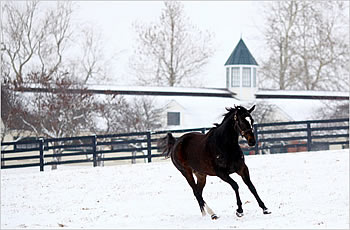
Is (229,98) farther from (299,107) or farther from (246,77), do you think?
(299,107)

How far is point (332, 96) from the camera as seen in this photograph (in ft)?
148

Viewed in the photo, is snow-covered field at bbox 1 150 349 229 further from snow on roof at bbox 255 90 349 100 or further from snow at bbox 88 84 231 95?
snow on roof at bbox 255 90 349 100

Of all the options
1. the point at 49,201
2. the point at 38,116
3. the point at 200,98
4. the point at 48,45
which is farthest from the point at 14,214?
the point at 48,45

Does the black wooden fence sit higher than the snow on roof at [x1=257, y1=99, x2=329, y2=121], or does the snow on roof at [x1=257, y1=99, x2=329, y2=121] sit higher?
the snow on roof at [x1=257, y1=99, x2=329, y2=121]

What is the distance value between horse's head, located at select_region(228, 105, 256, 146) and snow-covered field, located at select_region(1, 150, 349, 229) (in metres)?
1.80

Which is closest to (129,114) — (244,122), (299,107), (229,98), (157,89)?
(157,89)

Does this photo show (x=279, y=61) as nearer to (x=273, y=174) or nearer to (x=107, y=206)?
(x=273, y=174)

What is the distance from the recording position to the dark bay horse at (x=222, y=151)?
886 cm

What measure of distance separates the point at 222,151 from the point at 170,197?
246 inches

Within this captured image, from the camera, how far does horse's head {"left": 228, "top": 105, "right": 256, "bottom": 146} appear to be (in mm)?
8562

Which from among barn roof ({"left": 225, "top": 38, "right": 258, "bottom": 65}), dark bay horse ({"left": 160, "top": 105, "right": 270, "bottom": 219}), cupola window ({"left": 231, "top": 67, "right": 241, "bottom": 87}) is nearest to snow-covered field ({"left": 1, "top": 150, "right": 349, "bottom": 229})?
dark bay horse ({"left": 160, "top": 105, "right": 270, "bottom": 219})

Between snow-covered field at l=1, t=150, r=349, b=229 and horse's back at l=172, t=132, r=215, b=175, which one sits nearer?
horse's back at l=172, t=132, r=215, b=175

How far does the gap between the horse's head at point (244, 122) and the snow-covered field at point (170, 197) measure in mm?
1801

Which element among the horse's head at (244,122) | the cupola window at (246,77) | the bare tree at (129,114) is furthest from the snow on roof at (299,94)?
the horse's head at (244,122)
